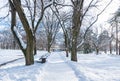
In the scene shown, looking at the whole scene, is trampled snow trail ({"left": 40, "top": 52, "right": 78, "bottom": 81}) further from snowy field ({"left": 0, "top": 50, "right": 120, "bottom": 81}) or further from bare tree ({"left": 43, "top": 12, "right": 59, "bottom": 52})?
bare tree ({"left": 43, "top": 12, "right": 59, "bottom": 52})

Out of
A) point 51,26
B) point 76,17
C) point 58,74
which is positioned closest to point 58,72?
point 58,74

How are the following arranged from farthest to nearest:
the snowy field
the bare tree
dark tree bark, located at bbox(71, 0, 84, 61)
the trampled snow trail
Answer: the bare tree
dark tree bark, located at bbox(71, 0, 84, 61)
the trampled snow trail
the snowy field

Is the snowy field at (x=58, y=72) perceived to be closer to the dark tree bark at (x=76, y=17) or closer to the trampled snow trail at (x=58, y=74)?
the trampled snow trail at (x=58, y=74)

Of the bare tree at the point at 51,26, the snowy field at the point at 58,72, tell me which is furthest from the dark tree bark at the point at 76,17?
the bare tree at the point at 51,26

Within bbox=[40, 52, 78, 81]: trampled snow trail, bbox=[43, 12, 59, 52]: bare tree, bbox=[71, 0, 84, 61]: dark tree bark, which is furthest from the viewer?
bbox=[43, 12, 59, 52]: bare tree

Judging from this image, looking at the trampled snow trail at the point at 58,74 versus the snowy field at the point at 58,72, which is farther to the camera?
the trampled snow trail at the point at 58,74

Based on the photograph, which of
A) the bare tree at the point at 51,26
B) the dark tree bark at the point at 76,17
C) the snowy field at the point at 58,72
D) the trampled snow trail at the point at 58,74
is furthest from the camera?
the bare tree at the point at 51,26

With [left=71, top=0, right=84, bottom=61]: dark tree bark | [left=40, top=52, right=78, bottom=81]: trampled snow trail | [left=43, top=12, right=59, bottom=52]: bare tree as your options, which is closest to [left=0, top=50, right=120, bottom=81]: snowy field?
[left=40, top=52, right=78, bottom=81]: trampled snow trail

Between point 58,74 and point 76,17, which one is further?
point 76,17

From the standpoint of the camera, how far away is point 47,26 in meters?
53.8

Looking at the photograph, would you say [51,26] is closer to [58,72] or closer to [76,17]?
[76,17]

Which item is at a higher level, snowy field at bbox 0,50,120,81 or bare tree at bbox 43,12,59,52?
bare tree at bbox 43,12,59,52

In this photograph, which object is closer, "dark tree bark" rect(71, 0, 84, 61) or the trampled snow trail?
the trampled snow trail

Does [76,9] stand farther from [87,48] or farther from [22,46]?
[87,48]
